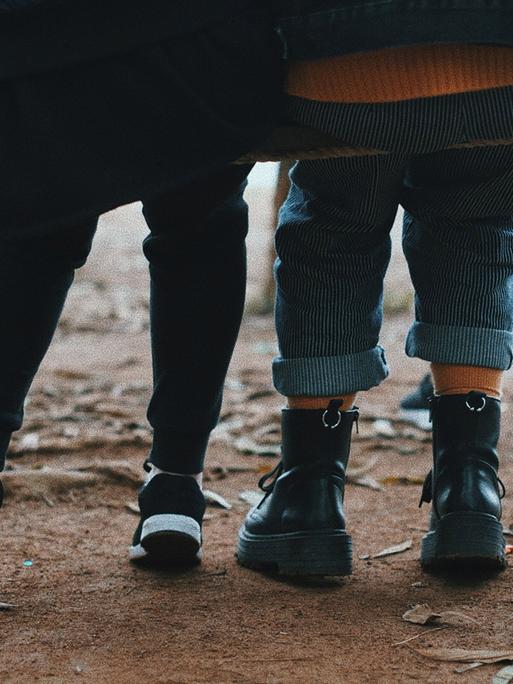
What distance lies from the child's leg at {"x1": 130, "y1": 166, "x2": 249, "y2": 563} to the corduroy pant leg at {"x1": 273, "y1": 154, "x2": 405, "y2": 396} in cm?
9

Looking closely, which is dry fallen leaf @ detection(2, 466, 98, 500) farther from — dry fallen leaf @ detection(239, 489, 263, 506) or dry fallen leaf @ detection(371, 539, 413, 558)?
dry fallen leaf @ detection(371, 539, 413, 558)

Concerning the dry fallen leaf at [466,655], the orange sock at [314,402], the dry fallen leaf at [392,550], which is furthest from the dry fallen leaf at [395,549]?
the dry fallen leaf at [466,655]

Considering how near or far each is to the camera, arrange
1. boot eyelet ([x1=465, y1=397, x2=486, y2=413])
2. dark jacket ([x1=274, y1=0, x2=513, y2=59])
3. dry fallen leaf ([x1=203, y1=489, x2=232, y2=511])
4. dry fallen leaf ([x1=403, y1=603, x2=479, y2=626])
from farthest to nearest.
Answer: dry fallen leaf ([x1=203, y1=489, x2=232, y2=511])
boot eyelet ([x1=465, y1=397, x2=486, y2=413])
dry fallen leaf ([x1=403, y1=603, x2=479, y2=626])
dark jacket ([x1=274, y1=0, x2=513, y2=59])

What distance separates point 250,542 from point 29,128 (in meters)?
0.75

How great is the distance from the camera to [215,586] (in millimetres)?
1472

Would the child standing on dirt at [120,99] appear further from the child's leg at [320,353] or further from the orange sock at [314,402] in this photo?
the orange sock at [314,402]

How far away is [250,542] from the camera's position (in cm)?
155

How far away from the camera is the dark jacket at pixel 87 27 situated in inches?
43.1

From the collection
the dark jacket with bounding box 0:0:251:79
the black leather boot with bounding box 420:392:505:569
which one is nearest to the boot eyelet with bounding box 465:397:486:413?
the black leather boot with bounding box 420:392:505:569

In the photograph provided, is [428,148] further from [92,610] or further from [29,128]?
[92,610]

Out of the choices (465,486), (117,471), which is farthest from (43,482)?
(465,486)

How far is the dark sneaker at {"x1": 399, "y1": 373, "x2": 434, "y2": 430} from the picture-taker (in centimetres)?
285

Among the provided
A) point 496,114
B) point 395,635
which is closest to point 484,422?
point 395,635

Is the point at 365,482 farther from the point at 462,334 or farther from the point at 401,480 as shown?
the point at 462,334
